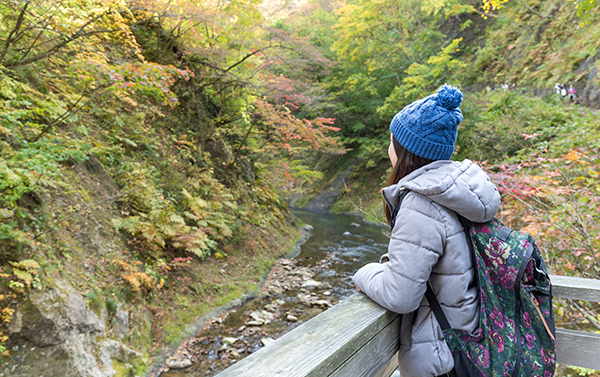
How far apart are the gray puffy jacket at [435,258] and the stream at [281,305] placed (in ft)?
7.45

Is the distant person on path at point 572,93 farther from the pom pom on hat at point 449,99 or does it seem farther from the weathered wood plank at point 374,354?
the weathered wood plank at point 374,354

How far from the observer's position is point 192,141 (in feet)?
A: 31.6

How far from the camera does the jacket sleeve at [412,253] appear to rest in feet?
3.78

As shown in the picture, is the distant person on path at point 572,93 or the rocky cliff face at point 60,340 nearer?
the rocky cliff face at point 60,340

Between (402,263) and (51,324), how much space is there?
163 inches

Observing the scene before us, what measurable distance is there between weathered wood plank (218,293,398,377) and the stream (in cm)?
234

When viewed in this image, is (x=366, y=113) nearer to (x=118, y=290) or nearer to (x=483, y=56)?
(x=483, y=56)

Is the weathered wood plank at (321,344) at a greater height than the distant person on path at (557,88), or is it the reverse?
the weathered wood plank at (321,344)

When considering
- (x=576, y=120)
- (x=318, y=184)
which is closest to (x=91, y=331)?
(x=576, y=120)

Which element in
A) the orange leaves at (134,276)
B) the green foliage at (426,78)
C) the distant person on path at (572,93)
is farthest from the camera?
the green foliage at (426,78)

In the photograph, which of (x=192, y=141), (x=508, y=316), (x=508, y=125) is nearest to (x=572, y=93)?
(x=508, y=125)

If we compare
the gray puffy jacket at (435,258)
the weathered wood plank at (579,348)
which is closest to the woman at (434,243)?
the gray puffy jacket at (435,258)

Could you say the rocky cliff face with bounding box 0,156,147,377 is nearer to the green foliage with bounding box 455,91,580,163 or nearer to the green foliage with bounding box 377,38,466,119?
the green foliage with bounding box 455,91,580,163

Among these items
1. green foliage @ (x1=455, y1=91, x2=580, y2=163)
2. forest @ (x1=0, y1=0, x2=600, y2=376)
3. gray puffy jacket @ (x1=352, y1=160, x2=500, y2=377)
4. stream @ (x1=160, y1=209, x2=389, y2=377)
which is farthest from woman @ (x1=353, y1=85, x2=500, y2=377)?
green foliage @ (x1=455, y1=91, x2=580, y2=163)
